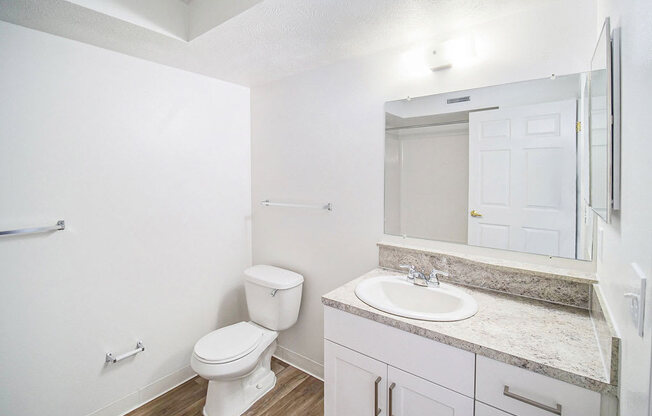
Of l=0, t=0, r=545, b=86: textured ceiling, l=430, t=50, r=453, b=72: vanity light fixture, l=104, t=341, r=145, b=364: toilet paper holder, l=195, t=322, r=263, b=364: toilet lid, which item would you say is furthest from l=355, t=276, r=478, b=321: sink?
l=104, t=341, r=145, b=364: toilet paper holder

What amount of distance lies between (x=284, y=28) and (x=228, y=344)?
174cm

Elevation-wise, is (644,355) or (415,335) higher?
(644,355)

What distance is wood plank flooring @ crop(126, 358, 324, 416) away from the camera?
1.86 m

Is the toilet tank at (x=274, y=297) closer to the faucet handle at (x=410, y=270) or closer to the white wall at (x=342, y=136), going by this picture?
the white wall at (x=342, y=136)

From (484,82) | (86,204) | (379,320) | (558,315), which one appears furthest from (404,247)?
(86,204)

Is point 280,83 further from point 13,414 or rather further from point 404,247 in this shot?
point 13,414

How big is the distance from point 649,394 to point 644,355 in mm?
81

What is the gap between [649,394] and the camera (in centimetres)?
50

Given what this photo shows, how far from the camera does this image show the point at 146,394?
1.94 m

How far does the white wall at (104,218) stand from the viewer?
1.49 m

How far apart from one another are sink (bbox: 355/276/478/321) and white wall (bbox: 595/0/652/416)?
1.72 feet

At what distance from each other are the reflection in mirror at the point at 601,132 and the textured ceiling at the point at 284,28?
20.6 inches

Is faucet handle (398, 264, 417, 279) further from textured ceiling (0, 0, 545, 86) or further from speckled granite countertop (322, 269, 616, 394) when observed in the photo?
textured ceiling (0, 0, 545, 86)

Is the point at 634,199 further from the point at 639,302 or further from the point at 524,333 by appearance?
the point at 524,333
